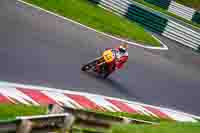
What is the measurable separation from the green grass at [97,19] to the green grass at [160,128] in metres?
11.2

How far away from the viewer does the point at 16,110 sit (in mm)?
10359

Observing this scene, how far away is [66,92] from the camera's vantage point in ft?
44.5

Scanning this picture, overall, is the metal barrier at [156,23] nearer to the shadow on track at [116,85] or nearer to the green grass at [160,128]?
the shadow on track at [116,85]

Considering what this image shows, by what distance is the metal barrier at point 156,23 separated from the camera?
91.2ft

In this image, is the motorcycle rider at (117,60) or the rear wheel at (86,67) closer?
the rear wheel at (86,67)

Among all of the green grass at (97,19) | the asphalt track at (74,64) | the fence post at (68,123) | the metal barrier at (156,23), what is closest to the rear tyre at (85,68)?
the asphalt track at (74,64)

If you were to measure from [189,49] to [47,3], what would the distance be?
29.3 feet

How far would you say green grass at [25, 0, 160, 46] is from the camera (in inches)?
882

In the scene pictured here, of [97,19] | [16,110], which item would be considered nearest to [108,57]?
[16,110]

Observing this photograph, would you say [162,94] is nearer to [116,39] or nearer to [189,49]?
[116,39]

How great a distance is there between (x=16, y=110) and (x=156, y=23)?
1864cm

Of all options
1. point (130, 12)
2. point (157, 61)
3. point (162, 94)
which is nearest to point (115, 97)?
point (162, 94)

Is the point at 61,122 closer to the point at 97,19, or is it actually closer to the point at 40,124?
the point at 40,124

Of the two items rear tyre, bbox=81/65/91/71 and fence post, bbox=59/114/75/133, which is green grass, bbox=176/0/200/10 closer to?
rear tyre, bbox=81/65/91/71
